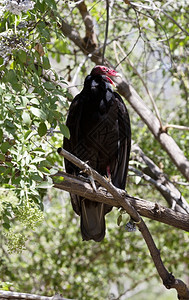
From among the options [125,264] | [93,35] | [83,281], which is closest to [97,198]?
[93,35]

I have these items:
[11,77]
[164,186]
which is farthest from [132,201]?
[11,77]

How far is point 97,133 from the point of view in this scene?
3.49 m

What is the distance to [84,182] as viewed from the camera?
2592 millimetres

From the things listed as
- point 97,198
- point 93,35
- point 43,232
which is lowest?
point 43,232

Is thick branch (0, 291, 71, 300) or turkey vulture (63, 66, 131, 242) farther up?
turkey vulture (63, 66, 131, 242)

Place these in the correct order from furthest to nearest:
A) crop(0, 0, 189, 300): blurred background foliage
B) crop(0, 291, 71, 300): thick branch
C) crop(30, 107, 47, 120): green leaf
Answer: crop(0, 0, 189, 300): blurred background foliage < crop(0, 291, 71, 300): thick branch < crop(30, 107, 47, 120): green leaf

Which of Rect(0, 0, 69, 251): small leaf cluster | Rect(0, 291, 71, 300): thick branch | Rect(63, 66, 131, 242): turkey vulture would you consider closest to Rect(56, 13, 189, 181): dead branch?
Rect(63, 66, 131, 242): turkey vulture

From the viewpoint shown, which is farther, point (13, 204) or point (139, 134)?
point (139, 134)

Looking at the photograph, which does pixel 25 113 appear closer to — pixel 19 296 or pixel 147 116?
pixel 19 296

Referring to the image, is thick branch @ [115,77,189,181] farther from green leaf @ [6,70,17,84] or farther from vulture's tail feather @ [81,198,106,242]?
green leaf @ [6,70,17,84]

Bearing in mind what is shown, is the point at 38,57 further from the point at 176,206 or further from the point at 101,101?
the point at 176,206

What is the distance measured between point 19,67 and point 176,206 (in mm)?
1911

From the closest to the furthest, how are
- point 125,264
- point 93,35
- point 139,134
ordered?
point 93,35 → point 139,134 → point 125,264

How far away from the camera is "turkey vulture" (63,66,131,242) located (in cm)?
346
